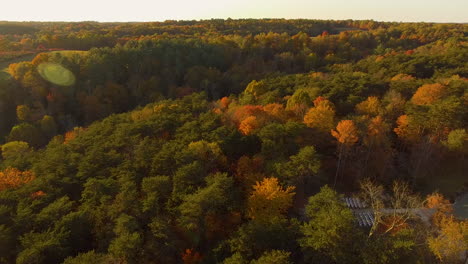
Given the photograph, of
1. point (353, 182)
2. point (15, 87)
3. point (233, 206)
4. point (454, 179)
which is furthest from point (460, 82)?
point (15, 87)

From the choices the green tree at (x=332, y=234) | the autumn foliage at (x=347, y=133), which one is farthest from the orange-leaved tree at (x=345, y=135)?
the green tree at (x=332, y=234)

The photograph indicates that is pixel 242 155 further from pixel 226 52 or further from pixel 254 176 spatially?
pixel 226 52

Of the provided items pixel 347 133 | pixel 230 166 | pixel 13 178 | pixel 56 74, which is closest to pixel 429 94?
pixel 347 133

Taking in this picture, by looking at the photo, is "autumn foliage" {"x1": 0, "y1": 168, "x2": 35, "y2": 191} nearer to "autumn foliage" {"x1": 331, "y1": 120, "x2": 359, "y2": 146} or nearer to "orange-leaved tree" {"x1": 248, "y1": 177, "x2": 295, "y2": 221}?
"orange-leaved tree" {"x1": 248, "y1": 177, "x2": 295, "y2": 221}

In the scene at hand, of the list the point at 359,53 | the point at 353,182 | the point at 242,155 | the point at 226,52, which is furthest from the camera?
the point at 359,53

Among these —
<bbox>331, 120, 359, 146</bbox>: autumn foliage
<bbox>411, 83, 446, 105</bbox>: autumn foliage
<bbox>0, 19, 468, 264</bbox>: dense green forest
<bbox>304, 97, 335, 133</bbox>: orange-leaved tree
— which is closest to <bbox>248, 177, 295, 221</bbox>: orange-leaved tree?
<bbox>0, 19, 468, 264</bbox>: dense green forest

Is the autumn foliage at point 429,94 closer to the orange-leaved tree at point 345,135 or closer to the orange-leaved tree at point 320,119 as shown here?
the orange-leaved tree at point 345,135
